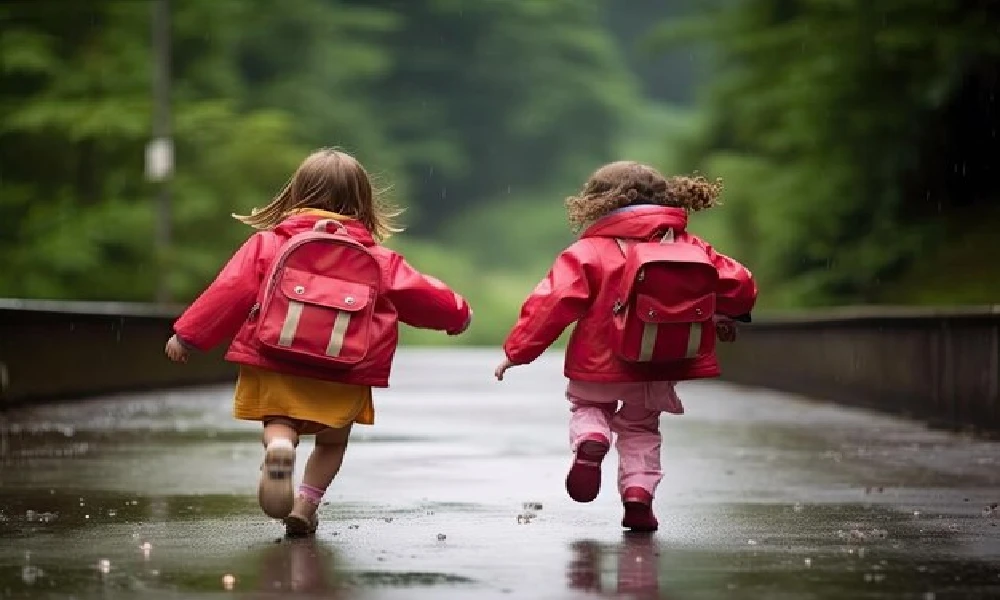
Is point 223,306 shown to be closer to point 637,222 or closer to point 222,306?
point 222,306

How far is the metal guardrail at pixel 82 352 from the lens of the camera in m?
18.4

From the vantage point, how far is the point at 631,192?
29.3 ft

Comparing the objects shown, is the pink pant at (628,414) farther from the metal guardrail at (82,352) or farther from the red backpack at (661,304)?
the metal guardrail at (82,352)

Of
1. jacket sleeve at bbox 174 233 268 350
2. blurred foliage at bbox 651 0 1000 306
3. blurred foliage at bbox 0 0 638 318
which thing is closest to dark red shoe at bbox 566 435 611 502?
jacket sleeve at bbox 174 233 268 350

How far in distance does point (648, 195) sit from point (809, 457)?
436 cm

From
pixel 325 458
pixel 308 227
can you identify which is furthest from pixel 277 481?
pixel 308 227

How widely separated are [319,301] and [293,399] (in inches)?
15.2

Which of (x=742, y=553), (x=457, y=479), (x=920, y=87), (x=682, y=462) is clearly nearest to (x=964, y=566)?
(x=742, y=553)

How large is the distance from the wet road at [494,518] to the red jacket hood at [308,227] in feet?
3.65

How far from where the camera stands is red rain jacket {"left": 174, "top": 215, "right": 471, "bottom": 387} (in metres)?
8.34

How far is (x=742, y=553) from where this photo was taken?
770 centimetres

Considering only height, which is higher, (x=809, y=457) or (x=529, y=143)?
(x=529, y=143)

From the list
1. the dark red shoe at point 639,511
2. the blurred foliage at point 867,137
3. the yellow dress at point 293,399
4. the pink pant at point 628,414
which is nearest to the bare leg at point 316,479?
the yellow dress at point 293,399

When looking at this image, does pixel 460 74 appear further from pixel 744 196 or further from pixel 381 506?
pixel 381 506
